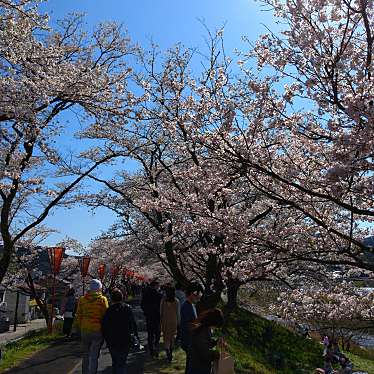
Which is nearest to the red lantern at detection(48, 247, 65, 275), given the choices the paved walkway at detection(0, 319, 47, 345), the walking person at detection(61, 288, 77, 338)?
the walking person at detection(61, 288, 77, 338)

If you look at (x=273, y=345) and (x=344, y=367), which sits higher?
(x=273, y=345)

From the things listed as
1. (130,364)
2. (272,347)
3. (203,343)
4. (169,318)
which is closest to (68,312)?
(130,364)

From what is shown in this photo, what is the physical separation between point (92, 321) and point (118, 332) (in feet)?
2.17

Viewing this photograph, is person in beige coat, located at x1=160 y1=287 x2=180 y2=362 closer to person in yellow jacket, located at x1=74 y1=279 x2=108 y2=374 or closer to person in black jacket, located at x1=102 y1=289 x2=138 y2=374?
person in yellow jacket, located at x1=74 y1=279 x2=108 y2=374

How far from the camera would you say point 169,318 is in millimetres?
9844

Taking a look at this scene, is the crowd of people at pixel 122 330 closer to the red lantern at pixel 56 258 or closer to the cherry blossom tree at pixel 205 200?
the cherry blossom tree at pixel 205 200

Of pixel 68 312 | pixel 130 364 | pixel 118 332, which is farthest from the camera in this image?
pixel 68 312

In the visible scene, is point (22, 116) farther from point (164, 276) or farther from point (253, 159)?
point (164, 276)

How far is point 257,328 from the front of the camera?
24812mm

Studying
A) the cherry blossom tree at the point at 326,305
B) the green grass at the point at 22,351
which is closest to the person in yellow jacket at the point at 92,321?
the green grass at the point at 22,351

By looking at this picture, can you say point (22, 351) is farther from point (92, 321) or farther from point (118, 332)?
point (118, 332)

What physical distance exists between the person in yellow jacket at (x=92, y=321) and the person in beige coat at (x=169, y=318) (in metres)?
2.65

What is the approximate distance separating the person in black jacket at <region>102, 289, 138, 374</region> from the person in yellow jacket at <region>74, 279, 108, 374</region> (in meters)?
0.40

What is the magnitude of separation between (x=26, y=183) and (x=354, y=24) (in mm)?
7434
